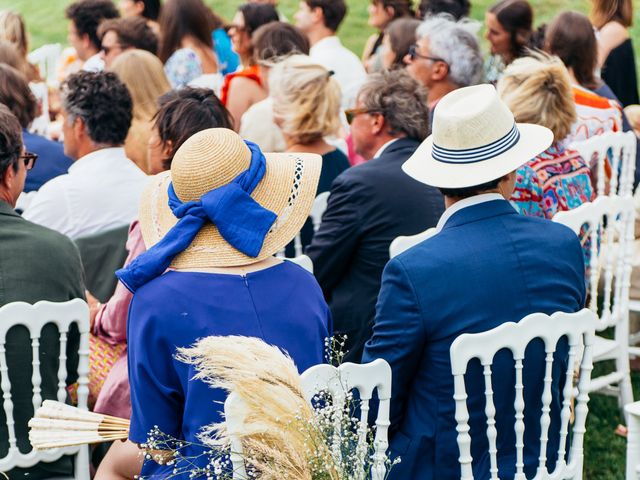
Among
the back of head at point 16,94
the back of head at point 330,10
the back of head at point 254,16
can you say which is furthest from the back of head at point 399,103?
the back of head at point 330,10

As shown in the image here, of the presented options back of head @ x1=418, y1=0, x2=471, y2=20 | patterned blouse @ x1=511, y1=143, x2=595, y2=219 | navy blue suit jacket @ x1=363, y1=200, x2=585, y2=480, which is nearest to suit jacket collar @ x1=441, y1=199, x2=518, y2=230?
navy blue suit jacket @ x1=363, y1=200, x2=585, y2=480

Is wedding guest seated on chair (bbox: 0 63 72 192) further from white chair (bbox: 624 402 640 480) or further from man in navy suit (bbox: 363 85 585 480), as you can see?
white chair (bbox: 624 402 640 480)

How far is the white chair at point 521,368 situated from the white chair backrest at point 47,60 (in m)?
7.29

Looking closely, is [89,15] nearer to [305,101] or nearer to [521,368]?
[305,101]

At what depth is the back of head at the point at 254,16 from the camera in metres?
7.60

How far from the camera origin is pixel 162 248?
2758 mm

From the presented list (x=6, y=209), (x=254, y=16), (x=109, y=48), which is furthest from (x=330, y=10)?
(x=6, y=209)

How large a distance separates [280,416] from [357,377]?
1.91ft

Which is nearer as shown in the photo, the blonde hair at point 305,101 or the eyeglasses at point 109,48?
the blonde hair at point 305,101

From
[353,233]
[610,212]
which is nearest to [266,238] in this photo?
[353,233]

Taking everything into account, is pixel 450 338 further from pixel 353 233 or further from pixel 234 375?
pixel 353 233

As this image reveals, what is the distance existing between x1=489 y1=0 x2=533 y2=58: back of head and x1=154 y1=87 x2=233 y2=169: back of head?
12.0ft

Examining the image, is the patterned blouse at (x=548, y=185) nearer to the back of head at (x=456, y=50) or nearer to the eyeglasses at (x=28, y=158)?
the back of head at (x=456, y=50)

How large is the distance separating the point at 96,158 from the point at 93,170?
0.08 m
